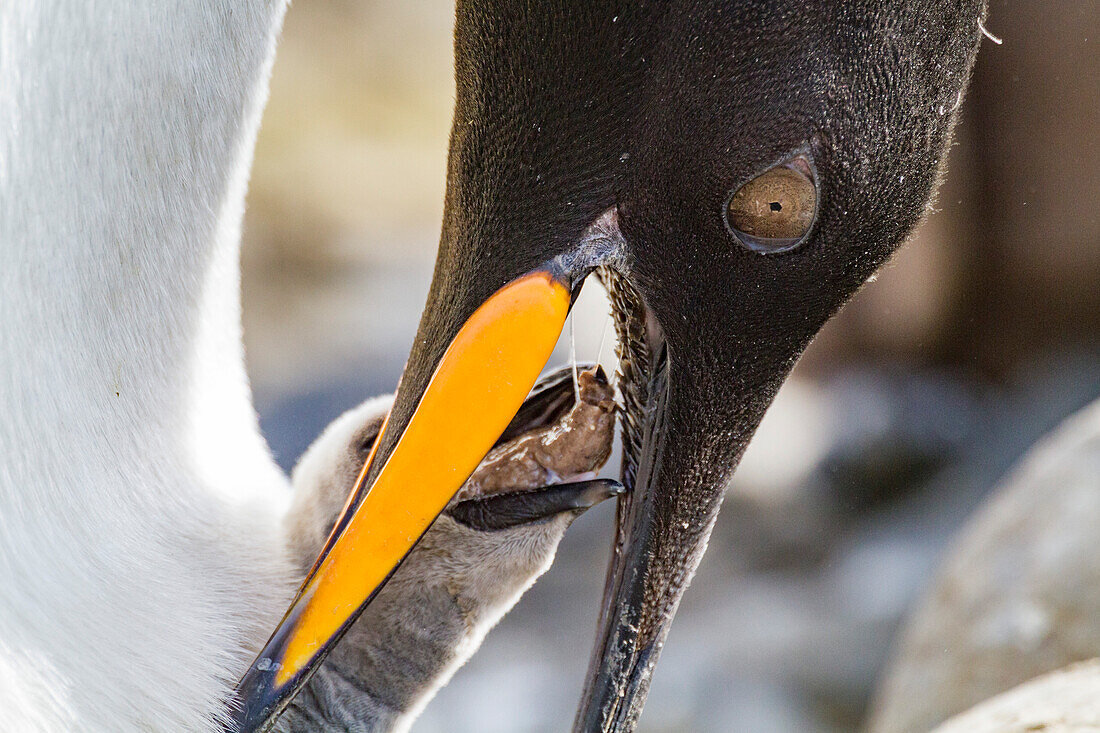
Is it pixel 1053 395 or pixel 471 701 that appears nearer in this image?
pixel 471 701

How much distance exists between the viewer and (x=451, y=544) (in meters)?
0.86

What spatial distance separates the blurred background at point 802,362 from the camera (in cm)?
238

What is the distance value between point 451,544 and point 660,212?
0.30 metres

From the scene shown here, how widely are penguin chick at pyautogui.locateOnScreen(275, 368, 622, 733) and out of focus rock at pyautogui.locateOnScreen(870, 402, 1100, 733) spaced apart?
2.71ft

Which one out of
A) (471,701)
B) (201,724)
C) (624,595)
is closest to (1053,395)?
(471,701)

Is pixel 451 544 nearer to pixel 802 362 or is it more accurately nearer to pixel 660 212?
pixel 660 212

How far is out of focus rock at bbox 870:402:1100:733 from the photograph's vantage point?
140 centimetres

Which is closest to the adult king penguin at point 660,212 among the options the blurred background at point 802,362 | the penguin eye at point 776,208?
the penguin eye at point 776,208

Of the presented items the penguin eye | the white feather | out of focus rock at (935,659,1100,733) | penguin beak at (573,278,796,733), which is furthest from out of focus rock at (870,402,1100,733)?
the white feather

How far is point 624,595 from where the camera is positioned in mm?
875

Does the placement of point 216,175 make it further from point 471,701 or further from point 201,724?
point 471,701

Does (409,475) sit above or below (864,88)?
below

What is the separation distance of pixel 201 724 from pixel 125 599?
11 cm

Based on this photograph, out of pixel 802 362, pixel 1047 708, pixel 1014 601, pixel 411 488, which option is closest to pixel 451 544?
pixel 411 488
